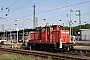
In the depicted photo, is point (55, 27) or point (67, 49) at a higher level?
point (55, 27)

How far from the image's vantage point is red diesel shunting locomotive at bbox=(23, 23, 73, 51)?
23.7m

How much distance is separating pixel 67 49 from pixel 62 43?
3.16ft

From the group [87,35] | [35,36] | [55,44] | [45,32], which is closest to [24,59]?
[55,44]

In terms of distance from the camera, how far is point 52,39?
81.5 feet

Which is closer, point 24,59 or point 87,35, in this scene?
point 24,59

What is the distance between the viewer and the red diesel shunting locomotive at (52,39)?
931 inches

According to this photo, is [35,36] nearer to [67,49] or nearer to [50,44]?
[50,44]

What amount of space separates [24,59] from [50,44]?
12250mm

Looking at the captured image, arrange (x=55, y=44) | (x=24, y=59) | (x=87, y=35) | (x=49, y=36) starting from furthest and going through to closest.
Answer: (x=87, y=35)
(x=49, y=36)
(x=55, y=44)
(x=24, y=59)

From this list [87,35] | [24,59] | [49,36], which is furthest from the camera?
[87,35]

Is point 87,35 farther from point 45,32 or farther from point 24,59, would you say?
point 24,59

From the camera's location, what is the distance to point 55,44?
77.4 ft

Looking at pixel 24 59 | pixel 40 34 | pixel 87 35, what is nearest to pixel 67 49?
pixel 40 34

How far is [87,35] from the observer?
2368 inches
